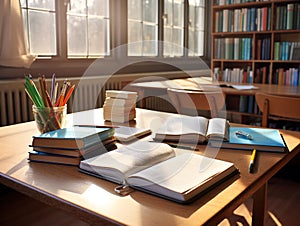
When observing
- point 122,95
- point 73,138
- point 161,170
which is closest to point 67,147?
point 73,138

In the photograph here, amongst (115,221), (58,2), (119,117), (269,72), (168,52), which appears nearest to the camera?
(115,221)

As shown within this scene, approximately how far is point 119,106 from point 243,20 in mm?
2596

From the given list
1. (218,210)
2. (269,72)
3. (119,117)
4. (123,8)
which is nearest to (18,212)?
(119,117)

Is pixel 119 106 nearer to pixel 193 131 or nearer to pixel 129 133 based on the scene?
pixel 129 133

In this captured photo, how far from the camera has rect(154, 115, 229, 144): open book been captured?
114cm

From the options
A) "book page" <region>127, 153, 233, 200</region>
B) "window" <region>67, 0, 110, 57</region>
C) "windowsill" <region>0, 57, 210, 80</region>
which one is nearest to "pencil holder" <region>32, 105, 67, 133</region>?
"book page" <region>127, 153, 233, 200</region>

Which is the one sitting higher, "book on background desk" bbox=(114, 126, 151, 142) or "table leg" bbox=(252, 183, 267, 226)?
"book on background desk" bbox=(114, 126, 151, 142)

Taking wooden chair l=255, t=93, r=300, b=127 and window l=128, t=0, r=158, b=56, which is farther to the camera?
window l=128, t=0, r=158, b=56

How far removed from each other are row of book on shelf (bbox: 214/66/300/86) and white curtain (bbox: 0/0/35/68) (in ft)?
7.26

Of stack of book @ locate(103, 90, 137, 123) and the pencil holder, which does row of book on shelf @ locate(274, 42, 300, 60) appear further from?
the pencil holder

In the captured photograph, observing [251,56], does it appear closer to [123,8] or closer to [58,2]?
[123,8]

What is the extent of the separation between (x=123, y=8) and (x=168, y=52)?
1067mm

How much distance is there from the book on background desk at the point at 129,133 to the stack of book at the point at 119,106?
14 cm

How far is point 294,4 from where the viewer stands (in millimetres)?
3262
